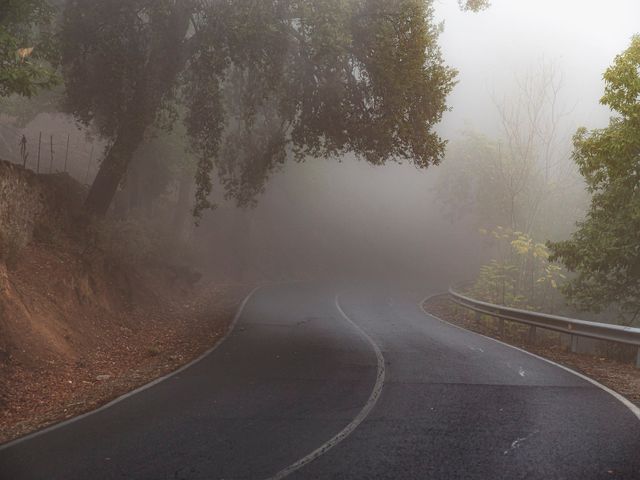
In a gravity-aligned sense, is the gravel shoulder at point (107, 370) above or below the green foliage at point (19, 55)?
below

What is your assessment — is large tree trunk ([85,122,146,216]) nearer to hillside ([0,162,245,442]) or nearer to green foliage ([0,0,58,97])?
hillside ([0,162,245,442])

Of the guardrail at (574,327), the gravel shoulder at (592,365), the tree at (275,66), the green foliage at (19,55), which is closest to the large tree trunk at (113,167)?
the tree at (275,66)

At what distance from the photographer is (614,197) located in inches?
565

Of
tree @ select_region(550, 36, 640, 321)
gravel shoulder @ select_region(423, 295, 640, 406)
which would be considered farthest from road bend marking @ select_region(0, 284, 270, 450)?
tree @ select_region(550, 36, 640, 321)

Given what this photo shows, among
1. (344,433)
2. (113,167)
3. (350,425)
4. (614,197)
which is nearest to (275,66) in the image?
(113,167)

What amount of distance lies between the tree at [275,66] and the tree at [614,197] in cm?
420

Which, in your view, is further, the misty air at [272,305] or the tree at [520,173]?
the tree at [520,173]

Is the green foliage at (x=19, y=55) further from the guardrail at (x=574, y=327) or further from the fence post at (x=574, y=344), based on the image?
the fence post at (x=574, y=344)

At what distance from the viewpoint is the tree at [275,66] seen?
533 inches

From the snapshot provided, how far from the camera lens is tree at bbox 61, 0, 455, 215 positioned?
1355 centimetres

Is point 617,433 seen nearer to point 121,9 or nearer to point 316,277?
point 121,9

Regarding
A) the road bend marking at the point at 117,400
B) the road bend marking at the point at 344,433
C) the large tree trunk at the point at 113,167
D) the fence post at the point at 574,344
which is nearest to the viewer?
the road bend marking at the point at 344,433

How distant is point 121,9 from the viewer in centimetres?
1429

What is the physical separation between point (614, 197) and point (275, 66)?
928cm
